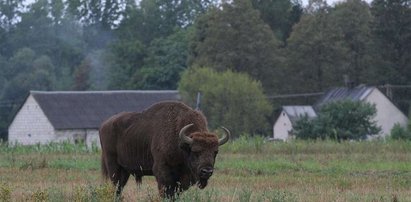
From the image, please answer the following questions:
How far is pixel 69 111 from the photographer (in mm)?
74250

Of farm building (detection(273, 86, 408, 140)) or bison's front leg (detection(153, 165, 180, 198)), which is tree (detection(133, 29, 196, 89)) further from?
bison's front leg (detection(153, 165, 180, 198))

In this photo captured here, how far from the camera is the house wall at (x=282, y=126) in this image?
77000mm

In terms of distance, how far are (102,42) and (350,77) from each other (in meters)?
43.4

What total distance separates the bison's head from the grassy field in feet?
1.15

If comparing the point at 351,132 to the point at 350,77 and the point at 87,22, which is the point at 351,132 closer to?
the point at 350,77

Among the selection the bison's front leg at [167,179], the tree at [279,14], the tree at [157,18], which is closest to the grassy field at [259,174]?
the bison's front leg at [167,179]

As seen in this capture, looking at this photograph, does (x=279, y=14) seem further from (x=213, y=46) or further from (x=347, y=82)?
(x=347, y=82)

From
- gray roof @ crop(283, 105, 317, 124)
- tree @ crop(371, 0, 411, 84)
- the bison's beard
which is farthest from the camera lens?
tree @ crop(371, 0, 411, 84)

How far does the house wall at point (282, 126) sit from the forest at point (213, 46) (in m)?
4.77

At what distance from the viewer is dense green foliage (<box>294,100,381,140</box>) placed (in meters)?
60.8

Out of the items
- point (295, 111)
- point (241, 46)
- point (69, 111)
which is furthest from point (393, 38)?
point (69, 111)

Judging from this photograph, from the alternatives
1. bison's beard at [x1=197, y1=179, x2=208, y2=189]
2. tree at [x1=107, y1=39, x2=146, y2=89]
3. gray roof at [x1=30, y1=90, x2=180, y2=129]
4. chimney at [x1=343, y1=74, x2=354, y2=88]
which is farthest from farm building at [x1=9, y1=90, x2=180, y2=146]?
bison's beard at [x1=197, y1=179, x2=208, y2=189]

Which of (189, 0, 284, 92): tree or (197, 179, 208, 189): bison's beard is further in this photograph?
(189, 0, 284, 92): tree

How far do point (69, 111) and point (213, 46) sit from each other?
14451 mm
